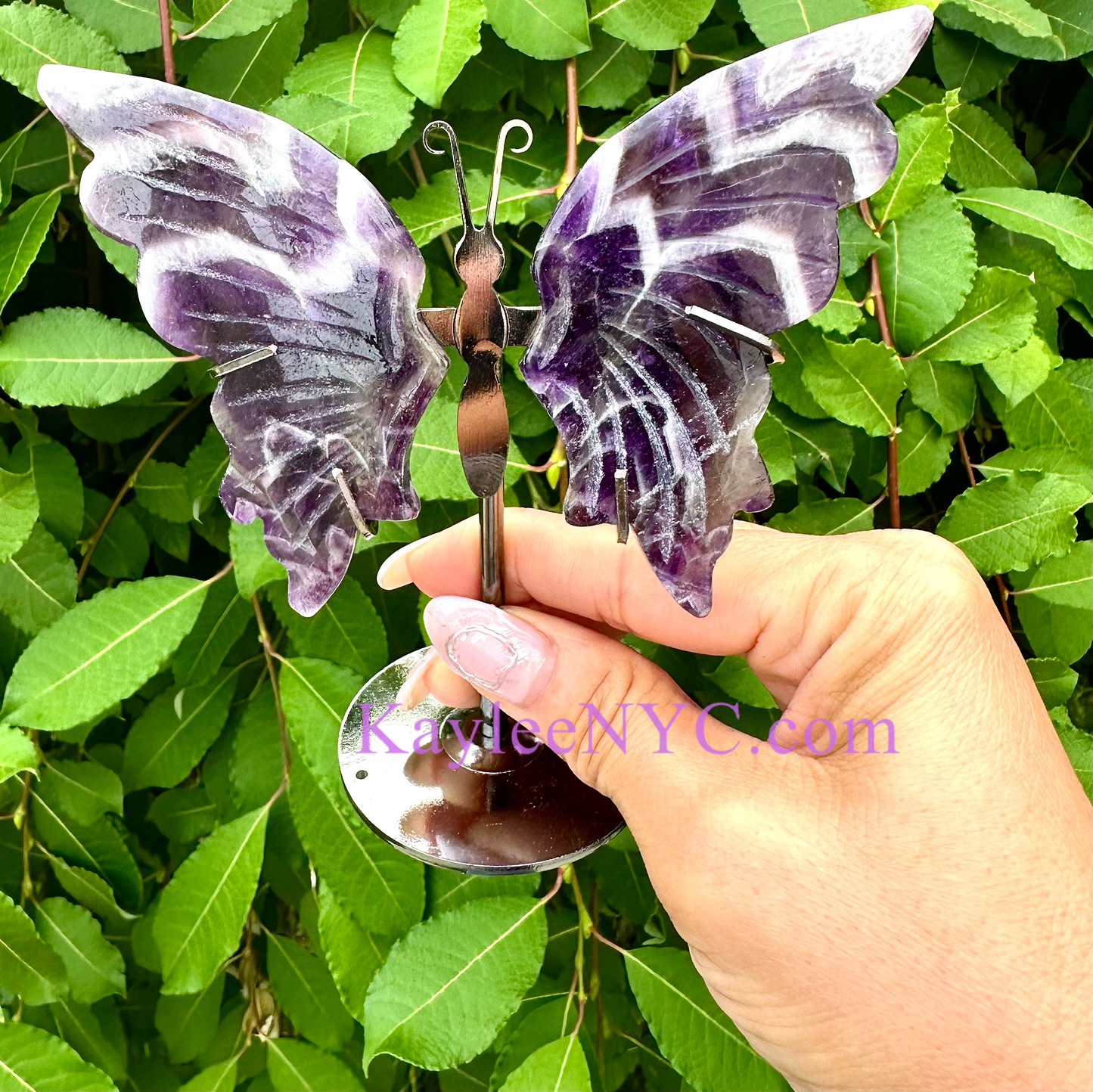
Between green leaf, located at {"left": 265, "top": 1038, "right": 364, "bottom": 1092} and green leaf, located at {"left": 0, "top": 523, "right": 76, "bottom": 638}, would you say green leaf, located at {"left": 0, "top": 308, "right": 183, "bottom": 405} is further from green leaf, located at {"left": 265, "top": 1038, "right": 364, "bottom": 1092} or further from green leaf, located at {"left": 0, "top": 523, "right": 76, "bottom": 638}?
green leaf, located at {"left": 265, "top": 1038, "right": 364, "bottom": 1092}

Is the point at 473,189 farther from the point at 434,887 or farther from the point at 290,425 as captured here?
the point at 434,887

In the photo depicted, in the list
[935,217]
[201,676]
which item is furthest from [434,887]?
[935,217]

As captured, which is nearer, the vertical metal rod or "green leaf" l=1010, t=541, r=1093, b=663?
the vertical metal rod

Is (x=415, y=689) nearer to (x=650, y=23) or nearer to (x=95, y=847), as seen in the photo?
(x=95, y=847)

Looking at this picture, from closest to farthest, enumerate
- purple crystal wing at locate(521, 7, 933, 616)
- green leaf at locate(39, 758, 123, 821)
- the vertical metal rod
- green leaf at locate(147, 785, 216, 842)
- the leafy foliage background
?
purple crystal wing at locate(521, 7, 933, 616) < the vertical metal rod < the leafy foliage background < green leaf at locate(39, 758, 123, 821) < green leaf at locate(147, 785, 216, 842)

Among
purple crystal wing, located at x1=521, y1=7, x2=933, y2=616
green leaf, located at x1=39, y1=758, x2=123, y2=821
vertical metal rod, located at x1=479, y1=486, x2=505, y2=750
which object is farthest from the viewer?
green leaf, located at x1=39, y1=758, x2=123, y2=821

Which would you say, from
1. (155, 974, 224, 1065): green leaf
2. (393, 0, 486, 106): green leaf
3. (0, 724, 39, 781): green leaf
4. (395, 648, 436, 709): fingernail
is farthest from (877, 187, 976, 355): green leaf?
(155, 974, 224, 1065): green leaf
